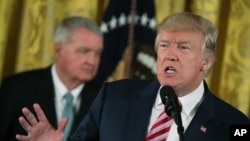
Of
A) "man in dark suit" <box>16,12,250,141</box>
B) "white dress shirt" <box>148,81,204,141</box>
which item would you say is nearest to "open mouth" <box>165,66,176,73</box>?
"man in dark suit" <box>16,12,250,141</box>

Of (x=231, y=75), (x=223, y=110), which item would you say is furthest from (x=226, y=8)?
(x=223, y=110)

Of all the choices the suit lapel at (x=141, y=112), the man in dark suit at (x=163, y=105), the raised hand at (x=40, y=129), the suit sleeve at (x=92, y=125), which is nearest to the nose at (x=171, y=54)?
Answer: the man in dark suit at (x=163, y=105)

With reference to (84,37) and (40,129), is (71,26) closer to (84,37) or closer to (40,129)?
(84,37)

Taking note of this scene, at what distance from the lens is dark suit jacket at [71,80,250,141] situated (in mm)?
1828

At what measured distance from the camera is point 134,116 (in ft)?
6.18

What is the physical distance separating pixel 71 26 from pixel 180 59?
2.04 ft

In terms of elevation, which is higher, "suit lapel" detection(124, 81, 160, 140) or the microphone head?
the microphone head

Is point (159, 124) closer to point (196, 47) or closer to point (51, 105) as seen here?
point (196, 47)

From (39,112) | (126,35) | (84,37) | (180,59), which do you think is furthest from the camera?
(126,35)

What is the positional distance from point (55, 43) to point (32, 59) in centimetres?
16

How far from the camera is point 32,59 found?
2.44 meters

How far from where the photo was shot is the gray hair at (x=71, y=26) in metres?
2.32

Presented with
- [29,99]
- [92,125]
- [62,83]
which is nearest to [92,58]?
[62,83]

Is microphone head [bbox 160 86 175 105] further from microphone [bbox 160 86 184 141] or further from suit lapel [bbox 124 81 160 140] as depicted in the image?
suit lapel [bbox 124 81 160 140]
